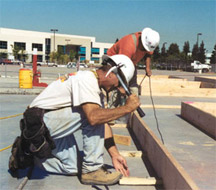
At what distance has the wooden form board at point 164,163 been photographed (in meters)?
1.95

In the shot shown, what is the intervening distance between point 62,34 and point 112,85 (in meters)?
75.7

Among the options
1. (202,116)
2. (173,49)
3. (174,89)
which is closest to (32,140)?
(202,116)

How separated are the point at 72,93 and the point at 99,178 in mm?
821

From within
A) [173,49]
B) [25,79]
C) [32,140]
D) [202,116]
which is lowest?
[202,116]

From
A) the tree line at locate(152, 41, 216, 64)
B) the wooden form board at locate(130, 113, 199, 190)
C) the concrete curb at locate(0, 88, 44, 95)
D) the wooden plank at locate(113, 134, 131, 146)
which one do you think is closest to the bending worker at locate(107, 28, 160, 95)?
the wooden form board at locate(130, 113, 199, 190)

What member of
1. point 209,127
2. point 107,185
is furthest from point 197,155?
point 107,185

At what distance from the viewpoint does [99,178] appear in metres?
2.43

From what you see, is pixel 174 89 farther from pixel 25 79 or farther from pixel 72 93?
pixel 72 93

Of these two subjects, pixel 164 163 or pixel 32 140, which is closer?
pixel 32 140

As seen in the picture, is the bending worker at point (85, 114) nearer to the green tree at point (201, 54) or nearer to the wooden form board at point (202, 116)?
the wooden form board at point (202, 116)

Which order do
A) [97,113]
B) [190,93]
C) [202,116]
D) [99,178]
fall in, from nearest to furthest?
[97,113], [99,178], [202,116], [190,93]

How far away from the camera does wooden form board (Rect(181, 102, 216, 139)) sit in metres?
4.28

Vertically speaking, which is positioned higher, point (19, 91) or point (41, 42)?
point (41, 42)

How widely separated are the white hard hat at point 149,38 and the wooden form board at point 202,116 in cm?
151
